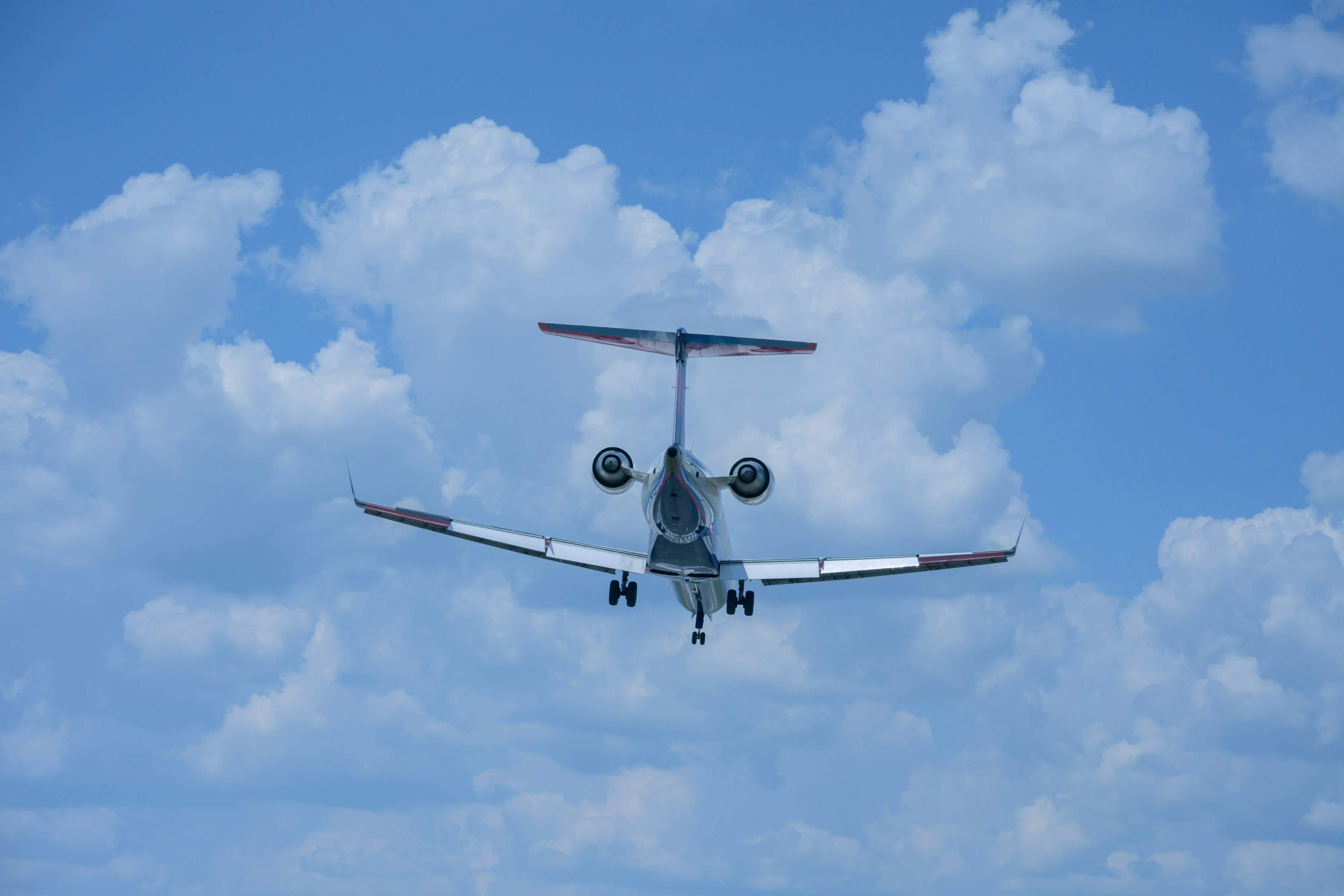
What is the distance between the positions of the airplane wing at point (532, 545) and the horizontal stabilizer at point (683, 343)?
770cm

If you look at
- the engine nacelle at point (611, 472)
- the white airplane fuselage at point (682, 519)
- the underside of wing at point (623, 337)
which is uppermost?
the underside of wing at point (623, 337)

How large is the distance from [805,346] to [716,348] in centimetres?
331

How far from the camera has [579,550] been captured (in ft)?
191

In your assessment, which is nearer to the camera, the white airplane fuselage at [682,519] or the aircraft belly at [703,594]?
the white airplane fuselage at [682,519]

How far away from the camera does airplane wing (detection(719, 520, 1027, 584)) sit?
2259 inches

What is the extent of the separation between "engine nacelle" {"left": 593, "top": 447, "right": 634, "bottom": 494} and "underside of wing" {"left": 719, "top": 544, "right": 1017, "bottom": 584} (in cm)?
510

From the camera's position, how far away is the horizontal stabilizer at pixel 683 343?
55312mm

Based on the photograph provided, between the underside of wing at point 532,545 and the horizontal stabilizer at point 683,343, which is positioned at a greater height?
the horizontal stabilizer at point 683,343

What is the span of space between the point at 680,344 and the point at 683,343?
0.66ft

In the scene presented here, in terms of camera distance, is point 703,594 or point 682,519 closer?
point 682,519

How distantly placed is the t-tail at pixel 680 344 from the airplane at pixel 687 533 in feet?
0.12

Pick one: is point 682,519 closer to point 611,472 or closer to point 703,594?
point 611,472

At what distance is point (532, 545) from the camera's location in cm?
5831

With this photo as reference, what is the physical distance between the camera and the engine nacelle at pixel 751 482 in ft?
181
